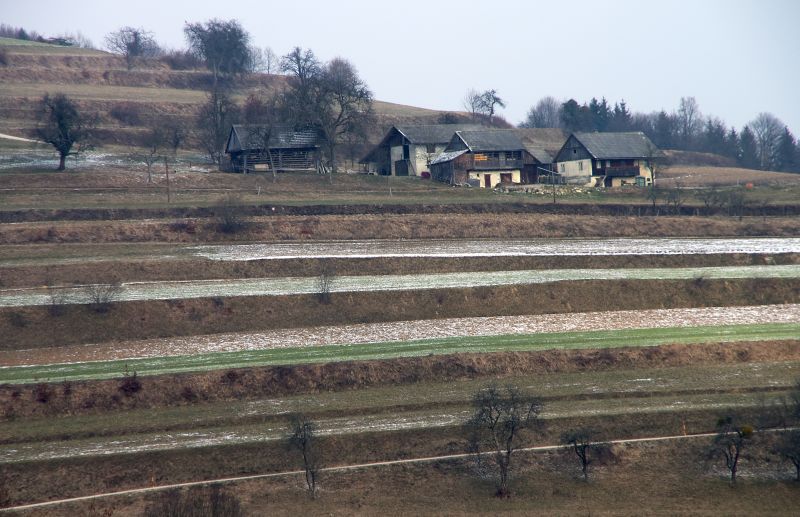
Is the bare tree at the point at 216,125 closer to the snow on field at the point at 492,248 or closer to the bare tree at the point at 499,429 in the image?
the snow on field at the point at 492,248

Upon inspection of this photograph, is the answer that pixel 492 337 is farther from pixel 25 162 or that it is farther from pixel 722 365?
pixel 25 162

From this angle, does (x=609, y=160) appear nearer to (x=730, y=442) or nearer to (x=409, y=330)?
(x=409, y=330)

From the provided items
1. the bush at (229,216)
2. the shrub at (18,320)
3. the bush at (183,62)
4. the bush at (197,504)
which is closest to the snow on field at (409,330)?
the shrub at (18,320)

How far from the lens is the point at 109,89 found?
139 m

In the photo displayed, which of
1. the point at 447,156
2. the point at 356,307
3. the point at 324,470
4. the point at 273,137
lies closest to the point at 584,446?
the point at 324,470

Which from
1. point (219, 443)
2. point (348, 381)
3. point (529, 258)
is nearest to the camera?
point (219, 443)

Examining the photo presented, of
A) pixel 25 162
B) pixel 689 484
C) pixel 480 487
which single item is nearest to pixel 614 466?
pixel 689 484

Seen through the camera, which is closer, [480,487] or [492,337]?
[480,487]

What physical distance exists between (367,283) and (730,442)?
28.3m

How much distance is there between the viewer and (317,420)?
117 ft

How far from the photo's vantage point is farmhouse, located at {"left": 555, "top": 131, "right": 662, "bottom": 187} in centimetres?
9956

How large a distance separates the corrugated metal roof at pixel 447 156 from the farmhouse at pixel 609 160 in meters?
14.7

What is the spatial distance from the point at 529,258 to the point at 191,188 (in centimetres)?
3829

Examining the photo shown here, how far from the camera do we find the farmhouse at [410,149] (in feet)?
336
